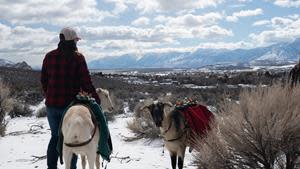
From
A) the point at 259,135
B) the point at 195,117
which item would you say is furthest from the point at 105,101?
the point at 259,135

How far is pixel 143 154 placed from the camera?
10.1 meters

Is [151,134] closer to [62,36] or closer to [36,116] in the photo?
[62,36]

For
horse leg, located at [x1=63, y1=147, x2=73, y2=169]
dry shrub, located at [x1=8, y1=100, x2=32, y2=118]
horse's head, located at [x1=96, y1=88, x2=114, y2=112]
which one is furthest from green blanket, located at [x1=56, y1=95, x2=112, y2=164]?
dry shrub, located at [x1=8, y1=100, x2=32, y2=118]

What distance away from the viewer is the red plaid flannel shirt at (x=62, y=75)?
20.4 ft

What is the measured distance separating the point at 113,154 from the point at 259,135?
15.8 ft

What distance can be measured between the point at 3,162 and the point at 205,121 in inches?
160

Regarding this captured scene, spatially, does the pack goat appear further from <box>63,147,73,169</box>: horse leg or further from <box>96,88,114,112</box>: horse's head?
<box>63,147,73,169</box>: horse leg

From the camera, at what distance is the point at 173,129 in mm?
7957

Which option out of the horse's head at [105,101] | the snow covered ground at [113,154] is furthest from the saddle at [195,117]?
the horse's head at [105,101]

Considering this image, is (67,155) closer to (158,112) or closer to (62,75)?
(62,75)

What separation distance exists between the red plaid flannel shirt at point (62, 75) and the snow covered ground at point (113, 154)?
83.9 inches

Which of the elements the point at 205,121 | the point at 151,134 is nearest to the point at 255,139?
the point at 205,121

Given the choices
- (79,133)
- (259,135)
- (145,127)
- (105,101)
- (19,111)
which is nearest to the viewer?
(79,133)

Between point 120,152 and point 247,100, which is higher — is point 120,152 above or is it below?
below
